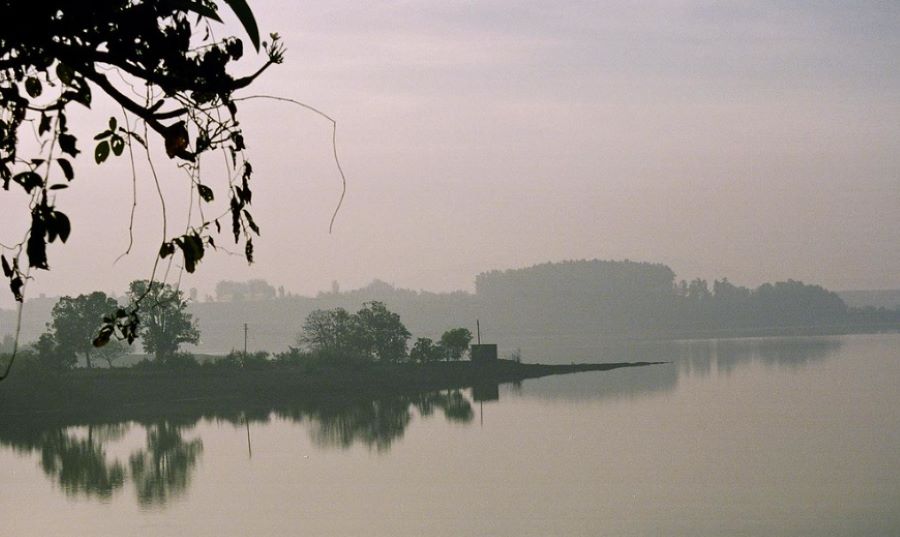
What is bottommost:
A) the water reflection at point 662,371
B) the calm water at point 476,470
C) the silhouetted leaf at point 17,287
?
the calm water at point 476,470

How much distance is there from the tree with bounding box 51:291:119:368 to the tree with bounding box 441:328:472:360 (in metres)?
23.6

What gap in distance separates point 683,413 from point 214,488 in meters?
29.0

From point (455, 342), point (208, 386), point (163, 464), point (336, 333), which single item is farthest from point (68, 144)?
point (455, 342)

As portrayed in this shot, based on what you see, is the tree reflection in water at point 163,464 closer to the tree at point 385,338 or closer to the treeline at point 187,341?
the treeline at point 187,341

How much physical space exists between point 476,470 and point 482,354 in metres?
38.8

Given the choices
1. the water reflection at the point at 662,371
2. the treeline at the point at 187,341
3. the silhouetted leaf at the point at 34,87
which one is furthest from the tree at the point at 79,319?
the silhouetted leaf at the point at 34,87

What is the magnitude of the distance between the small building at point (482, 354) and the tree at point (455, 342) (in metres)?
0.81

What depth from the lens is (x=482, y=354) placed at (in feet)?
259

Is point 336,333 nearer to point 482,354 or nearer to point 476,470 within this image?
point 482,354

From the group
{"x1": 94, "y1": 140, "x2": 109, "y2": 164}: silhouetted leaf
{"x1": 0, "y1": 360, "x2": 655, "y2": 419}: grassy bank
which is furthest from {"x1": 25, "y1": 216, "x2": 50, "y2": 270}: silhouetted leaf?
{"x1": 0, "y1": 360, "x2": 655, "y2": 419}: grassy bank

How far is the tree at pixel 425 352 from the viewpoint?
76562 millimetres

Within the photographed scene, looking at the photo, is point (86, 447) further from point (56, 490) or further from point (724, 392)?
point (724, 392)

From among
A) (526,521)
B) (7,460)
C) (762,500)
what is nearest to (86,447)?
(7,460)

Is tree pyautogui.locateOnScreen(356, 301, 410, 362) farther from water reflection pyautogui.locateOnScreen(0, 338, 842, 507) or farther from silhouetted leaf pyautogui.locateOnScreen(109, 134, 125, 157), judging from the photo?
silhouetted leaf pyautogui.locateOnScreen(109, 134, 125, 157)
